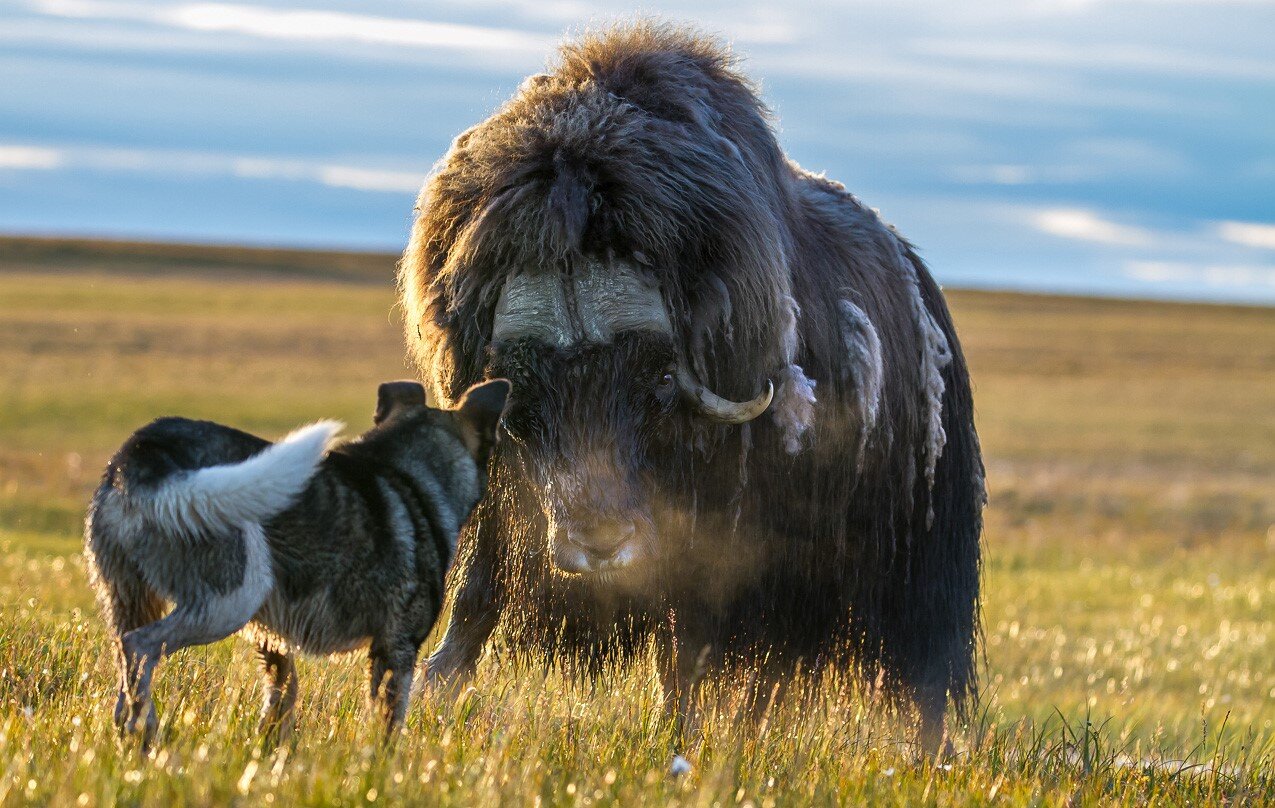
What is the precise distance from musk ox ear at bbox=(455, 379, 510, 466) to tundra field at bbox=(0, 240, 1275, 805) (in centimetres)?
85

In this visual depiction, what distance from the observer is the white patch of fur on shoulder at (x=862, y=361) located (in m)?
5.56

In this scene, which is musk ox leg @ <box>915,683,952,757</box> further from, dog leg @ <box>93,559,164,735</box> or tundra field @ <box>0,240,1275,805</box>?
dog leg @ <box>93,559,164,735</box>

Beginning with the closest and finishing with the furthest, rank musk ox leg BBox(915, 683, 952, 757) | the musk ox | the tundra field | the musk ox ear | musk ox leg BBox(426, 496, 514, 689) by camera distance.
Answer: the tundra field → the musk ox ear → the musk ox → musk ox leg BBox(426, 496, 514, 689) → musk ox leg BBox(915, 683, 952, 757)

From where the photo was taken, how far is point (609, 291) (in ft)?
15.3

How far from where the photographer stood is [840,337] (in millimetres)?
5559

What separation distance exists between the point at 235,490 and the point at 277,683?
3.61ft

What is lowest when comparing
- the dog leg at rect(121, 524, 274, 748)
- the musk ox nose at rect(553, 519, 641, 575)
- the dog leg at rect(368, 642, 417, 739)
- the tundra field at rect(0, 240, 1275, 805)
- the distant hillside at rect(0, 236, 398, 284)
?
the distant hillside at rect(0, 236, 398, 284)

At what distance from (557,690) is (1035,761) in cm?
165

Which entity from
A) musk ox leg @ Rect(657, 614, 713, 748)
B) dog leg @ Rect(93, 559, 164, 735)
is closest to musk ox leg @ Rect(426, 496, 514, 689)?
musk ox leg @ Rect(657, 614, 713, 748)

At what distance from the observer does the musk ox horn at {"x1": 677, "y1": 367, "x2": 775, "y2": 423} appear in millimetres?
4805

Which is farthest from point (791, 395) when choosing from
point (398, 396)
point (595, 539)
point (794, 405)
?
point (398, 396)

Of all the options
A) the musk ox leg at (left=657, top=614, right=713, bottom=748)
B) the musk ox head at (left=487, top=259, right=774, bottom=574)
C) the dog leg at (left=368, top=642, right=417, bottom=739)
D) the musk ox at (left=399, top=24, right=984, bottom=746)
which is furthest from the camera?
the musk ox leg at (left=657, top=614, right=713, bottom=748)

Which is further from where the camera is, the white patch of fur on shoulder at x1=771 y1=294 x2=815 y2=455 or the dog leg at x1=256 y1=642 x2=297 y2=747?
the white patch of fur on shoulder at x1=771 y1=294 x2=815 y2=455

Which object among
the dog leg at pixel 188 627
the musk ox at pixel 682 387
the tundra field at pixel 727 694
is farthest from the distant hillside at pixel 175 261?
the dog leg at pixel 188 627
